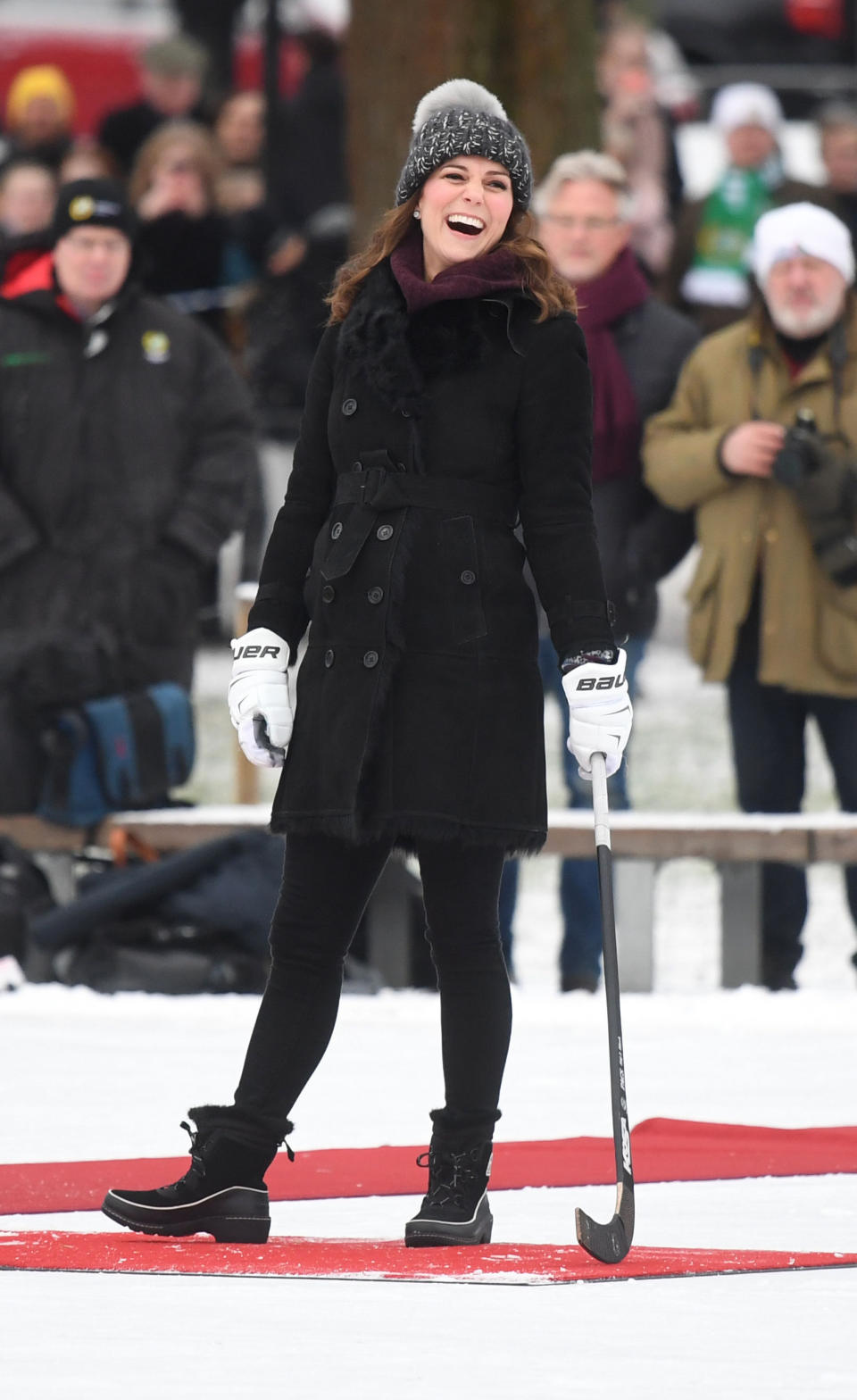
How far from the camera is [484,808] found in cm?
443

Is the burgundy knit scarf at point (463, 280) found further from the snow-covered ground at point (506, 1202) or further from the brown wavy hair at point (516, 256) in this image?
the snow-covered ground at point (506, 1202)

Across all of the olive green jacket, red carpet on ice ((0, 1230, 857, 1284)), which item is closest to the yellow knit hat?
the olive green jacket

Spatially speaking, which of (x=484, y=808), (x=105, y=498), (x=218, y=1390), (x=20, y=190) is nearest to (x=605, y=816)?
(x=484, y=808)

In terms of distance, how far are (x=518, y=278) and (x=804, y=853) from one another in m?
2.97

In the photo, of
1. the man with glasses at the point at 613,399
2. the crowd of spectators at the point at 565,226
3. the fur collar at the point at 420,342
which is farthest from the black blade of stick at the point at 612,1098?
the man with glasses at the point at 613,399

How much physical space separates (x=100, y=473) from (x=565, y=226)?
1.41 m

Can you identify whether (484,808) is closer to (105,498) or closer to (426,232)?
(426,232)

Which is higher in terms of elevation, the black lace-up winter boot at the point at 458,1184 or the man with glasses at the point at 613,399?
the man with glasses at the point at 613,399

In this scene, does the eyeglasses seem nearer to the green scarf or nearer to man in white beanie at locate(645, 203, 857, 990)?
man in white beanie at locate(645, 203, 857, 990)

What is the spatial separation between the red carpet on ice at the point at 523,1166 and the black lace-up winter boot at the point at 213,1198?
1.12ft

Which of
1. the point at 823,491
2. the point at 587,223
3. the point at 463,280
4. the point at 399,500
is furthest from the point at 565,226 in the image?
the point at 399,500

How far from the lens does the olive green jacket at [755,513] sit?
7199 mm

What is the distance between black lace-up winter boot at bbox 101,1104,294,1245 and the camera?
4.45 meters

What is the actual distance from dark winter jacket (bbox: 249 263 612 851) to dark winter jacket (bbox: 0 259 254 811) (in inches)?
128
